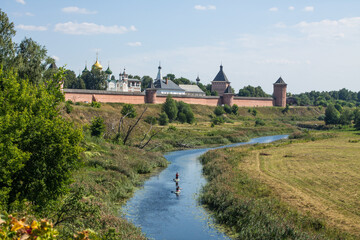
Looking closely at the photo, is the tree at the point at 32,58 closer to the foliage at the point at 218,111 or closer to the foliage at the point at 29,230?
the foliage at the point at 29,230

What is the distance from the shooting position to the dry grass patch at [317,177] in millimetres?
15492

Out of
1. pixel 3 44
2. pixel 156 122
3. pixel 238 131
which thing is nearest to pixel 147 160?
pixel 3 44

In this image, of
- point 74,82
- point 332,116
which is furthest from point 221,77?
point 74,82

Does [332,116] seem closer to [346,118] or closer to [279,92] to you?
[346,118]

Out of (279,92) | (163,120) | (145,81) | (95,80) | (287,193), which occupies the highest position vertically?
(145,81)

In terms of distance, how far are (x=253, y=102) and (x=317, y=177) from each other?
6192cm

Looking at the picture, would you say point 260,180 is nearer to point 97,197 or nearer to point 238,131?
point 97,197

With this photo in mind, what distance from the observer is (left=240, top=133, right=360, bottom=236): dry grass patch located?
610 inches

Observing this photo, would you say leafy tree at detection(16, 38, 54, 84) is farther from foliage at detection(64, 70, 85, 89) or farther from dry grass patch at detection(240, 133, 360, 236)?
foliage at detection(64, 70, 85, 89)

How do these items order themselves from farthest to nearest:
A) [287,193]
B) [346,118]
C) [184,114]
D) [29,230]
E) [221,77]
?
[221,77]
[346,118]
[184,114]
[287,193]
[29,230]

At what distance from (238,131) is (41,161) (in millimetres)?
41906

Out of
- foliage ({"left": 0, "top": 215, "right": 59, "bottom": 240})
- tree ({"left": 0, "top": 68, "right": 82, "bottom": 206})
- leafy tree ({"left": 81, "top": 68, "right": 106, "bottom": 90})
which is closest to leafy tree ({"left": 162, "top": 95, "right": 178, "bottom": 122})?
leafy tree ({"left": 81, "top": 68, "right": 106, "bottom": 90})

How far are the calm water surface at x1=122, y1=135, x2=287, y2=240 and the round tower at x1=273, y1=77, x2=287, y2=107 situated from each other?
65.9 m

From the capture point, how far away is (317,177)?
21.9 m
